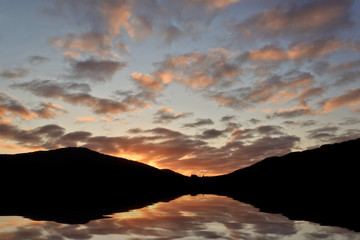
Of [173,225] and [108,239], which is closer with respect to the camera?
[108,239]

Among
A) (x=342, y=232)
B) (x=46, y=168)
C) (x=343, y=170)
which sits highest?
(x=46, y=168)

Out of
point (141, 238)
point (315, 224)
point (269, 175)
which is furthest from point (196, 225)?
point (269, 175)

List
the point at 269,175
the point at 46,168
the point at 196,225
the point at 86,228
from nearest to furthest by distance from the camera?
the point at 86,228, the point at 196,225, the point at 46,168, the point at 269,175

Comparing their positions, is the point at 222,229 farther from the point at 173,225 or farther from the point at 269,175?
the point at 269,175

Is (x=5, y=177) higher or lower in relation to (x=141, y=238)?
higher

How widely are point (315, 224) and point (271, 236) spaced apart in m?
6.40

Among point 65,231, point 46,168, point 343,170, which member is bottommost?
point 65,231

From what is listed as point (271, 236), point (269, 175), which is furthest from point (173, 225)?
point (269, 175)

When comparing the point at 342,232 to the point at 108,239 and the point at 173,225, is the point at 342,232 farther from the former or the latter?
the point at 108,239

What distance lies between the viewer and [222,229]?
17734mm

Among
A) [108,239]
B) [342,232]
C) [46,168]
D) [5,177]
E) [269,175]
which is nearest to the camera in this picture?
[108,239]

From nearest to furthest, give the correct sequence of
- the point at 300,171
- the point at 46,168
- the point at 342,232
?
the point at 342,232
the point at 46,168
the point at 300,171

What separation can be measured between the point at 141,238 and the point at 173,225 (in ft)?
16.1

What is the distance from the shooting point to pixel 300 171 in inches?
6683
